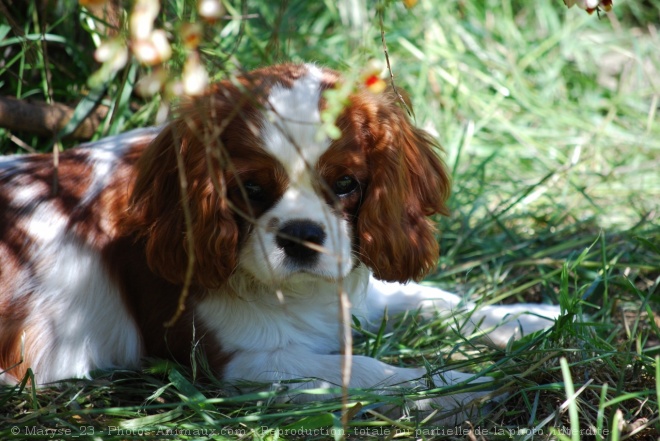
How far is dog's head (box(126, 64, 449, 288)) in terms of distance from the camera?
2.88 m

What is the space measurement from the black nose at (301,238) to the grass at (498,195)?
50 centimetres

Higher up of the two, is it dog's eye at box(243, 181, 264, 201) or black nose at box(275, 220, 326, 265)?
dog's eye at box(243, 181, 264, 201)

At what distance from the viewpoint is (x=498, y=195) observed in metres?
5.39

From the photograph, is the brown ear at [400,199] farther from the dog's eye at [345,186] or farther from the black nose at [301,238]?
the black nose at [301,238]

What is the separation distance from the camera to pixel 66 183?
133 inches

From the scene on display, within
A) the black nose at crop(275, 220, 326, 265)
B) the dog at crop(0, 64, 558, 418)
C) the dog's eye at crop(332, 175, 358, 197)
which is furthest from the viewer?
the dog's eye at crop(332, 175, 358, 197)

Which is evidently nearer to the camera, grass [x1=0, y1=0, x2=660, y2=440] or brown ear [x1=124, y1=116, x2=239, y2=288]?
grass [x1=0, y1=0, x2=660, y2=440]

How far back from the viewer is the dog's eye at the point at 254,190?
2.96 metres

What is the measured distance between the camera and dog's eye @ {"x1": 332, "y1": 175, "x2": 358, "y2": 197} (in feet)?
10.0

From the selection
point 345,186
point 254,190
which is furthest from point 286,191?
point 345,186

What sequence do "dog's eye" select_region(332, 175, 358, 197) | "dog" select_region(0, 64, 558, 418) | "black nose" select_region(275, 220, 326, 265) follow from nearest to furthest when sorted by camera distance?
"black nose" select_region(275, 220, 326, 265)
"dog" select_region(0, 64, 558, 418)
"dog's eye" select_region(332, 175, 358, 197)

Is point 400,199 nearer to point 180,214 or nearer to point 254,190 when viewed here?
point 254,190

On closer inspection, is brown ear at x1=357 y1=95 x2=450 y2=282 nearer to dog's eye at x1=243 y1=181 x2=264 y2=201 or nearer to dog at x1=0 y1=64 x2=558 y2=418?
dog at x1=0 y1=64 x2=558 y2=418

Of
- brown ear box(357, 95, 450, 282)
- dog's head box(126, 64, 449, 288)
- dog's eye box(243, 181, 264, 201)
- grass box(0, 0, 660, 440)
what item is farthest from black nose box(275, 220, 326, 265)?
grass box(0, 0, 660, 440)
